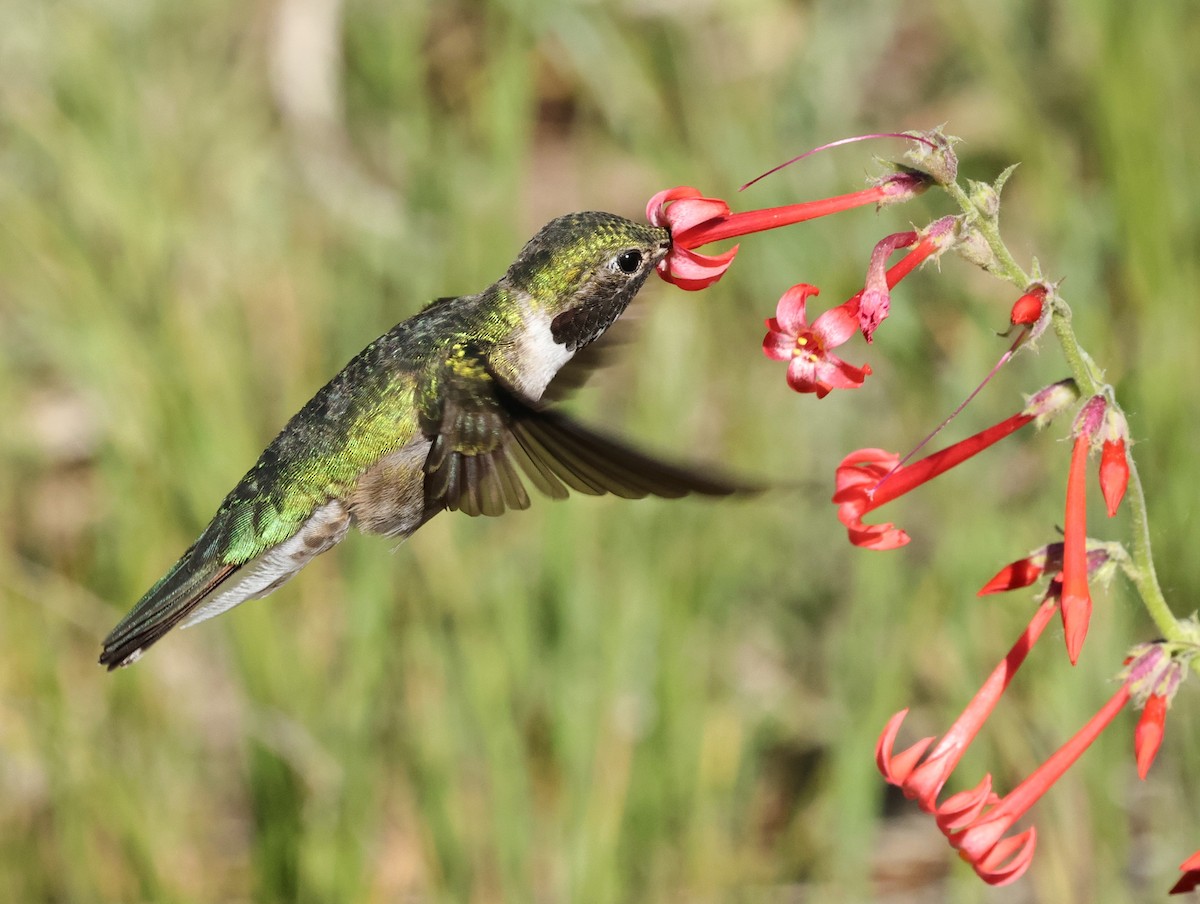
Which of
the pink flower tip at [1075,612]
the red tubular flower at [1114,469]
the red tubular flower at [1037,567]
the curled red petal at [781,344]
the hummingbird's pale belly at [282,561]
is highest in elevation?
the curled red petal at [781,344]

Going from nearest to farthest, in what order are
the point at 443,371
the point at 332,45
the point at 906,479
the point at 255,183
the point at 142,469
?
1. the point at 906,479
2. the point at 443,371
3. the point at 142,469
4. the point at 255,183
5. the point at 332,45

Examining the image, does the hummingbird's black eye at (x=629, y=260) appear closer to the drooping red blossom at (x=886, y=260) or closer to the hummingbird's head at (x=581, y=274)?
the hummingbird's head at (x=581, y=274)

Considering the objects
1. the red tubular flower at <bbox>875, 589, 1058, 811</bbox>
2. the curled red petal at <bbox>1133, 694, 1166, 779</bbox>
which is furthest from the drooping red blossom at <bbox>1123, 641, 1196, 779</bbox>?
the red tubular flower at <bbox>875, 589, 1058, 811</bbox>

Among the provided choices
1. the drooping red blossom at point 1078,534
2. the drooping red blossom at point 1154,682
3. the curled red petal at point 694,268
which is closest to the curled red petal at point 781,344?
the curled red petal at point 694,268

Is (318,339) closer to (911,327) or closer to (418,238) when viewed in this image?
(418,238)

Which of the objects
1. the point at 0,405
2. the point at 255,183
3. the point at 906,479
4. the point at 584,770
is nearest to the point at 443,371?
the point at 906,479

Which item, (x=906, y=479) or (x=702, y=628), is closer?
(x=906, y=479)

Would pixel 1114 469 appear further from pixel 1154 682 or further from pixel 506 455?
pixel 506 455
